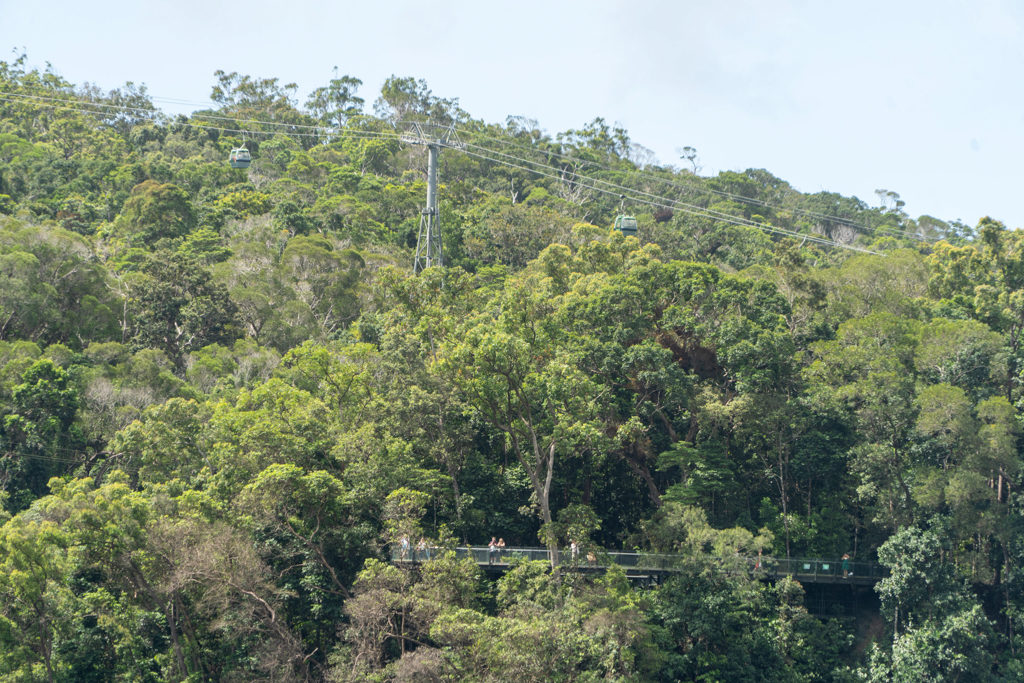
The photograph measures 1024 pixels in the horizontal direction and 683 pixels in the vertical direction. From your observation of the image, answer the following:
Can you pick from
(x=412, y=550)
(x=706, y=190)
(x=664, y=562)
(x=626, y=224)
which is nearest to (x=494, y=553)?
(x=412, y=550)

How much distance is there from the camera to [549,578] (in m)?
27.2

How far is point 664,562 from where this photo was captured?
1206 inches

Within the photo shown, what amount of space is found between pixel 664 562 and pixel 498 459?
584 centimetres

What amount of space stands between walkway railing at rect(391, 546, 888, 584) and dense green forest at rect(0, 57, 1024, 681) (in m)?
0.37

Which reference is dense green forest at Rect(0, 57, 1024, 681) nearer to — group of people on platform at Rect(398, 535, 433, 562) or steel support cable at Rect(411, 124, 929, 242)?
group of people on platform at Rect(398, 535, 433, 562)

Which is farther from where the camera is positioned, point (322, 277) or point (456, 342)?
point (322, 277)

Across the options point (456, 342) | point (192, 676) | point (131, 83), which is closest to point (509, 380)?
point (456, 342)

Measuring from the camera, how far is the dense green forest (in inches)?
1023

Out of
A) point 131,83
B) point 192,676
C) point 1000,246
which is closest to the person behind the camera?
point 192,676

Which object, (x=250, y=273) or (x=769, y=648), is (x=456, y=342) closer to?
(x=769, y=648)

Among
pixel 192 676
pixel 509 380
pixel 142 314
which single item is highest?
pixel 142 314

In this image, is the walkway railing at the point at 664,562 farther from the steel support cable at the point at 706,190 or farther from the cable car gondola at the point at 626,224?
the steel support cable at the point at 706,190

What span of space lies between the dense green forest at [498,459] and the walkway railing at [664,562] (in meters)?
0.37

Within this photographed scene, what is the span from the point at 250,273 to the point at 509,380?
2236 centimetres
